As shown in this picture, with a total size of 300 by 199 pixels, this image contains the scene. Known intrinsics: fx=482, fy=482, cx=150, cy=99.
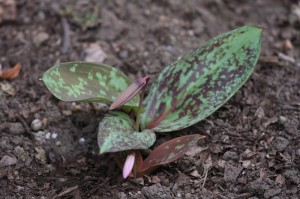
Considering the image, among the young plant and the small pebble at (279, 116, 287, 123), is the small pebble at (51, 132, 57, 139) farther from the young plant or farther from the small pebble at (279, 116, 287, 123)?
the small pebble at (279, 116, 287, 123)

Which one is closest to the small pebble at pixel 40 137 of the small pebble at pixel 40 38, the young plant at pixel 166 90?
the young plant at pixel 166 90

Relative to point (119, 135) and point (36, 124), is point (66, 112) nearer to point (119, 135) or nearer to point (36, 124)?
point (36, 124)

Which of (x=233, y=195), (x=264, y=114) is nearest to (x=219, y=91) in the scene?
(x=264, y=114)

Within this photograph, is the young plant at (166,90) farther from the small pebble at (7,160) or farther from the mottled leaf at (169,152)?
the small pebble at (7,160)

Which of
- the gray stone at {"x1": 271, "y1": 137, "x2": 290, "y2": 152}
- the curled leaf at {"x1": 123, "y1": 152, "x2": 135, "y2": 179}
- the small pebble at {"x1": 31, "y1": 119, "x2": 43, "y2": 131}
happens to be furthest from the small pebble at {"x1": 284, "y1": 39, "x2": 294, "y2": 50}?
the small pebble at {"x1": 31, "y1": 119, "x2": 43, "y2": 131}

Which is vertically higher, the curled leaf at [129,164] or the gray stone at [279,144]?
the gray stone at [279,144]
